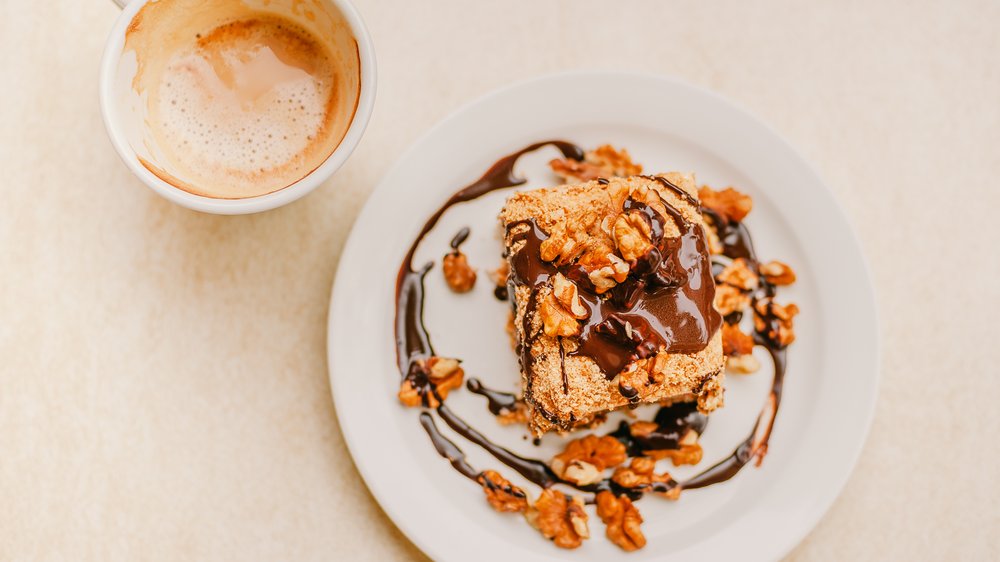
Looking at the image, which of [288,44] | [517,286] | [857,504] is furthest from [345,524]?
[857,504]

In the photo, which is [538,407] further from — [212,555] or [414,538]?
[212,555]

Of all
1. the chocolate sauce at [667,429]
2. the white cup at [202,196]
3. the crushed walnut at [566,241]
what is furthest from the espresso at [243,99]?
the chocolate sauce at [667,429]

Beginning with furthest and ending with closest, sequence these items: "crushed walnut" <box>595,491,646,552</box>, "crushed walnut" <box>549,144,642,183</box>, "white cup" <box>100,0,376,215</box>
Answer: "crushed walnut" <box>549,144,642,183</box> < "crushed walnut" <box>595,491,646,552</box> < "white cup" <box>100,0,376,215</box>

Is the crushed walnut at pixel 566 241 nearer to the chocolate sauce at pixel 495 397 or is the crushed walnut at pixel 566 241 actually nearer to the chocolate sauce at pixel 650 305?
the chocolate sauce at pixel 650 305

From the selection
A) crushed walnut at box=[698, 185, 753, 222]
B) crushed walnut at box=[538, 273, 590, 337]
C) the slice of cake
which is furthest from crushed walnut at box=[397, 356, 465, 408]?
crushed walnut at box=[698, 185, 753, 222]

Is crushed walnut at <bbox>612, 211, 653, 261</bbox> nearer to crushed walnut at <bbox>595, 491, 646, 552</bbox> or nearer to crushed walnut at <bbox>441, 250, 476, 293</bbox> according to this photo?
crushed walnut at <bbox>441, 250, 476, 293</bbox>

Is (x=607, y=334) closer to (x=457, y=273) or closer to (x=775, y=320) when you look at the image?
(x=457, y=273)

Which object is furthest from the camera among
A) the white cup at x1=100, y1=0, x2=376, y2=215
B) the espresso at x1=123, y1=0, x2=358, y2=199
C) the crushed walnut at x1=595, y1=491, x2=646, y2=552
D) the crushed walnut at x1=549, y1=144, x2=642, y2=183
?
the crushed walnut at x1=549, y1=144, x2=642, y2=183
